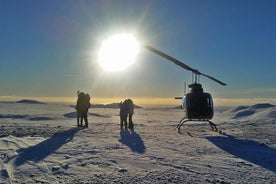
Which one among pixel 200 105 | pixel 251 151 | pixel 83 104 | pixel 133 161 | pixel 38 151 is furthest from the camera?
pixel 83 104

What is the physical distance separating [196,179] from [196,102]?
487 inches

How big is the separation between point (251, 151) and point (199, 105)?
7.52 meters

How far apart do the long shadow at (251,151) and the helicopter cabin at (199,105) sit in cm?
419

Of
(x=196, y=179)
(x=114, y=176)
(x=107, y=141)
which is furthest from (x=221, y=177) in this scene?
(x=107, y=141)

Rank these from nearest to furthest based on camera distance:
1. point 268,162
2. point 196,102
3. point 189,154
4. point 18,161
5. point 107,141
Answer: point 18,161, point 268,162, point 189,154, point 107,141, point 196,102

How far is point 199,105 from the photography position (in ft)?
69.8

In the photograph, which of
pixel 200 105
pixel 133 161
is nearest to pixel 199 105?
pixel 200 105

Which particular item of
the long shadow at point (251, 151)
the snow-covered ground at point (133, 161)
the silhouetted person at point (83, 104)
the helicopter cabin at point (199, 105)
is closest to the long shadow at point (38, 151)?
the snow-covered ground at point (133, 161)

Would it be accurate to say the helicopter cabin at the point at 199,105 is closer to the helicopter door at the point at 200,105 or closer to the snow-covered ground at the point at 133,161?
the helicopter door at the point at 200,105

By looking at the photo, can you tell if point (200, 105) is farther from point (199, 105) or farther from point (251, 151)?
point (251, 151)

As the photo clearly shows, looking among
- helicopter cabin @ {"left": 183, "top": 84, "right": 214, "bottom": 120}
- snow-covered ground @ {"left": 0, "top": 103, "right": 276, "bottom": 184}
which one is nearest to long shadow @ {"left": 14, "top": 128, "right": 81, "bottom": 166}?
snow-covered ground @ {"left": 0, "top": 103, "right": 276, "bottom": 184}

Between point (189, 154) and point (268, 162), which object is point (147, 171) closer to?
point (189, 154)

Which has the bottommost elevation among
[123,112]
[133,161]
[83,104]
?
[133,161]

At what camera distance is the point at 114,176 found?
9.30 metres
